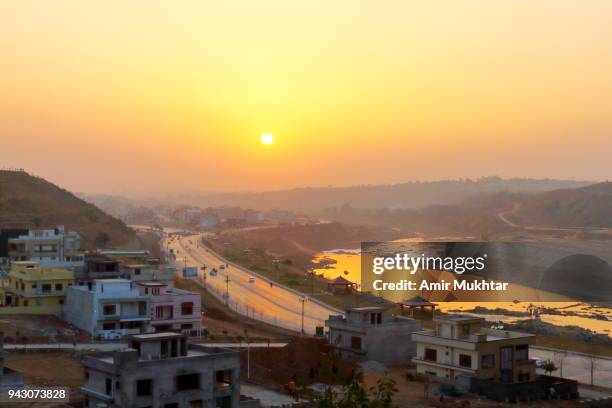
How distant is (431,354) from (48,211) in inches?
2569

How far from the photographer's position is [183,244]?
134 m

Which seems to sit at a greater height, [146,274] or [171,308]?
[146,274]

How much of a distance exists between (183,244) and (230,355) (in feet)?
366

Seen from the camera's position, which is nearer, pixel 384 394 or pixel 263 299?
pixel 384 394

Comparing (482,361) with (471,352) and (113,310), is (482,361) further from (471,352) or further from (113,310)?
(113,310)

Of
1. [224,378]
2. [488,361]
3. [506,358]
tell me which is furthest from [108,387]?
[506,358]

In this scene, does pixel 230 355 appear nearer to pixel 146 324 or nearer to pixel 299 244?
pixel 146 324

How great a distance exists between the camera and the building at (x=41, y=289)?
4191 cm

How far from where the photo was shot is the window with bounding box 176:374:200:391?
22969 mm

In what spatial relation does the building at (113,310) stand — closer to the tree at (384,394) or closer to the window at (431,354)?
the window at (431,354)

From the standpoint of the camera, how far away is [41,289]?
4203cm

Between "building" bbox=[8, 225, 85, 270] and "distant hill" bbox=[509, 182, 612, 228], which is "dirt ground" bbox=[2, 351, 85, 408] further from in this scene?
"distant hill" bbox=[509, 182, 612, 228]

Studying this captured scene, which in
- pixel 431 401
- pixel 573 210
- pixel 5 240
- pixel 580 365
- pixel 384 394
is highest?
pixel 573 210

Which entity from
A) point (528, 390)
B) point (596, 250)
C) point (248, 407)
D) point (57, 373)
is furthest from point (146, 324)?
point (596, 250)
